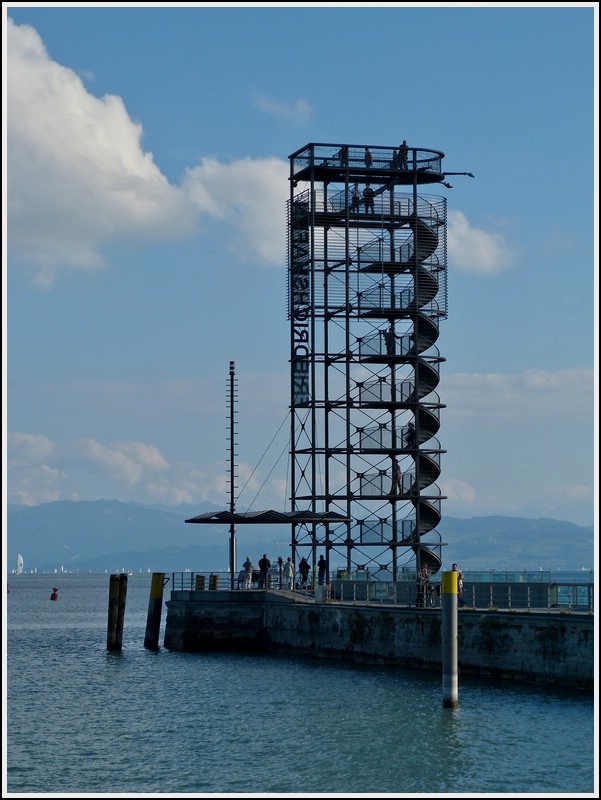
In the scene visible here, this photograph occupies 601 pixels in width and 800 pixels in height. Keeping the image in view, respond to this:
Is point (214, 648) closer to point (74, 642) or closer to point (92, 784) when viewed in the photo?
point (74, 642)

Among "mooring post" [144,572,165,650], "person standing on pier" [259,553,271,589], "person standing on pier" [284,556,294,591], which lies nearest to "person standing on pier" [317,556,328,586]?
"person standing on pier" [284,556,294,591]

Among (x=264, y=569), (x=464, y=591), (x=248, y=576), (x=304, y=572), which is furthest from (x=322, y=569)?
(x=464, y=591)

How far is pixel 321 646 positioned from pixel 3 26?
116 ft

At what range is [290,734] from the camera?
3975 cm

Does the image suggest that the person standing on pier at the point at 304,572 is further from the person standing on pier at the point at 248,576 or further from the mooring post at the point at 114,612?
the mooring post at the point at 114,612

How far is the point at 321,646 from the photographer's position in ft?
188

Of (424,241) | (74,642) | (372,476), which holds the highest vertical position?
(424,241)

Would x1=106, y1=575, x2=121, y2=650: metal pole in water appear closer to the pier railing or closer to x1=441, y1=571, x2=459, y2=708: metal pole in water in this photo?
the pier railing

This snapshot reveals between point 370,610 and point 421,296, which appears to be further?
point 421,296

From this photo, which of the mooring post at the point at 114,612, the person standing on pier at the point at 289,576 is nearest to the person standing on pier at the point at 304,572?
the person standing on pier at the point at 289,576

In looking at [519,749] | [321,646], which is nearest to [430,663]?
[321,646]

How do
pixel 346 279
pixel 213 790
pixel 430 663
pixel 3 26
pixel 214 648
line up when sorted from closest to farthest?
pixel 3 26 < pixel 213 790 < pixel 430 663 < pixel 214 648 < pixel 346 279

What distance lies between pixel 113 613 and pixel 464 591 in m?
18.9

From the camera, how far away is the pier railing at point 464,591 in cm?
4719
